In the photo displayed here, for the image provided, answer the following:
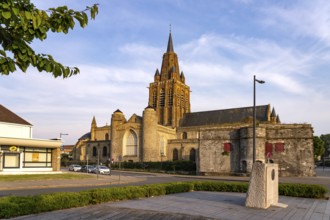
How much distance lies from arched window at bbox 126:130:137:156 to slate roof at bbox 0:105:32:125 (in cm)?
3025

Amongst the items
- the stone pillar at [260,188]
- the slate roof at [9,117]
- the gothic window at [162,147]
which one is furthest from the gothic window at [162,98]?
the stone pillar at [260,188]

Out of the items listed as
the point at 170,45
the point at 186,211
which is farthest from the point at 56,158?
the point at 170,45

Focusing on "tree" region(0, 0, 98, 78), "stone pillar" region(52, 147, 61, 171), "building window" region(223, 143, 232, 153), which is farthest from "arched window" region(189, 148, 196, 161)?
"tree" region(0, 0, 98, 78)

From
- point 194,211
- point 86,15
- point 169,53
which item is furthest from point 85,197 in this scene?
point 169,53

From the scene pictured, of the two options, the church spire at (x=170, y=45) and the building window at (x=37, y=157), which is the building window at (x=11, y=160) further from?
the church spire at (x=170, y=45)

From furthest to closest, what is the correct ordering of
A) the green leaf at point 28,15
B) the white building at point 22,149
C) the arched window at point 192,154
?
the arched window at point 192,154 → the white building at point 22,149 → the green leaf at point 28,15

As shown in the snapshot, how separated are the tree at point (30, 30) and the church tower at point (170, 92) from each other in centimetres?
8069

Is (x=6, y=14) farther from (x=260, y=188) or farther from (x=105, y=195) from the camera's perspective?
(x=260, y=188)

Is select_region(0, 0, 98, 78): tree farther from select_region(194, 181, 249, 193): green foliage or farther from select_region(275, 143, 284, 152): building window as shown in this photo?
select_region(275, 143, 284, 152): building window

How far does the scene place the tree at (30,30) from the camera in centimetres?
436

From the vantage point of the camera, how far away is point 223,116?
79500mm

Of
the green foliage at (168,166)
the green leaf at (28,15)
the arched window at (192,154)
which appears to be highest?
the green leaf at (28,15)

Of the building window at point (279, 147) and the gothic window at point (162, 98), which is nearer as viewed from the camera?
the building window at point (279, 147)

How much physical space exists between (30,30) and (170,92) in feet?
281
